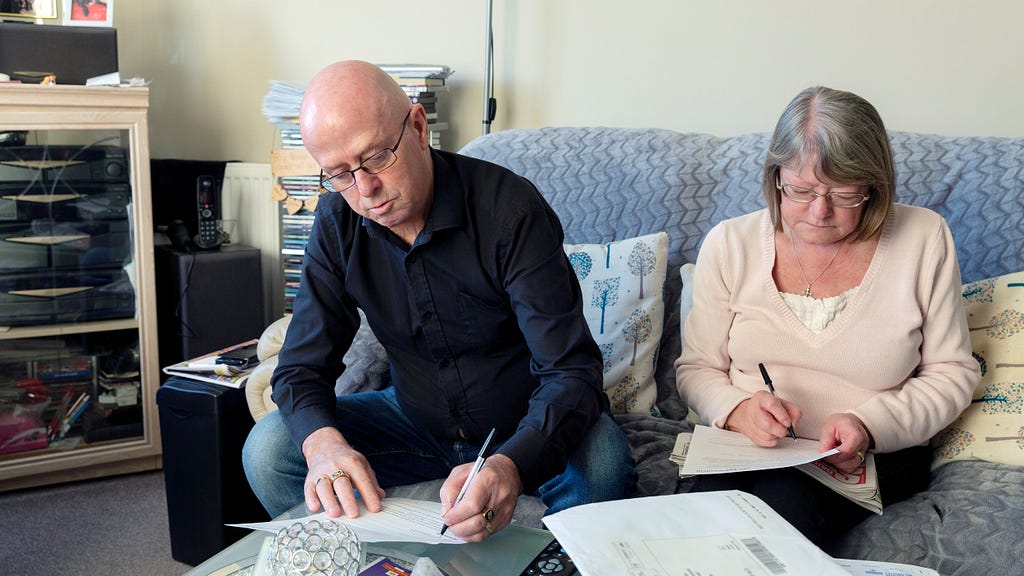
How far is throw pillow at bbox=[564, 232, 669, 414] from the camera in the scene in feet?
6.06

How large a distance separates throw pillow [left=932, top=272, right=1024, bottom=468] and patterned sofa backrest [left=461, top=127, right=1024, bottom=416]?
13 cm

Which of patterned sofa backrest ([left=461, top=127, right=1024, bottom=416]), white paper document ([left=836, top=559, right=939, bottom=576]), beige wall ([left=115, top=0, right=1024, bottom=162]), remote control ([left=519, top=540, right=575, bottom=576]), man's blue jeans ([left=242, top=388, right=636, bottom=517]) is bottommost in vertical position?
man's blue jeans ([left=242, top=388, right=636, bottom=517])

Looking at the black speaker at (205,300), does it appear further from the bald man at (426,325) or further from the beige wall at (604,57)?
the bald man at (426,325)

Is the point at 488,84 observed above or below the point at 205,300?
above

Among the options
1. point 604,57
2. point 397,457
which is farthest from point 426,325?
point 604,57

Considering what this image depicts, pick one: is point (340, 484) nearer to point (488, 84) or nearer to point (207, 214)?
→ point (488, 84)

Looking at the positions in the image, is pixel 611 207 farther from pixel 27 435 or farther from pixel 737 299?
pixel 27 435

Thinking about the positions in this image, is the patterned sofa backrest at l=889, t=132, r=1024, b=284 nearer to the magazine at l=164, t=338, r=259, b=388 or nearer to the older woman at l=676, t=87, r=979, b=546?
the older woman at l=676, t=87, r=979, b=546

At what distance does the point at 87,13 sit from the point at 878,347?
213 centimetres

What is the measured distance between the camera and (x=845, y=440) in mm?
1363

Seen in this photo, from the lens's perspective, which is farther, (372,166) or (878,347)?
(878,347)

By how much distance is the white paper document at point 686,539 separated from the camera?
91 centimetres

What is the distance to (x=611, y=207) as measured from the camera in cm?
199

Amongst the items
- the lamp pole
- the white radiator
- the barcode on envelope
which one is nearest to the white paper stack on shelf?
the white radiator
